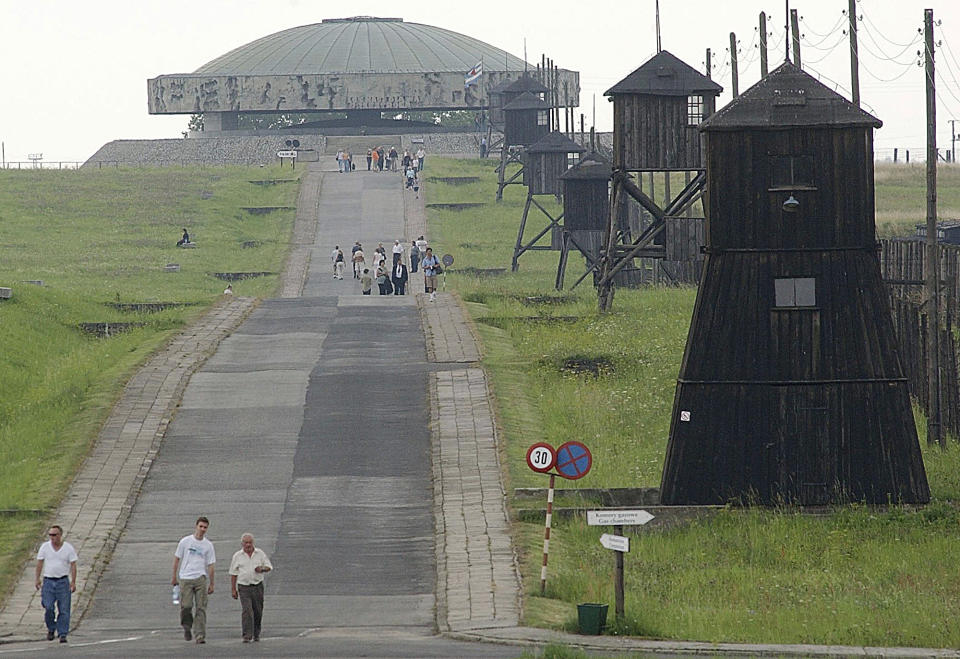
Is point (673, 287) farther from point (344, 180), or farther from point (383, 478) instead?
point (344, 180)

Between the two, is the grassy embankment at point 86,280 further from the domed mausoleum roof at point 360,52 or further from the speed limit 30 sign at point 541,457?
the domed mausoleum roof at point 360,52

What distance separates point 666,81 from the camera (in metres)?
43.1

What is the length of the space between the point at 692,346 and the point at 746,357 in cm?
84

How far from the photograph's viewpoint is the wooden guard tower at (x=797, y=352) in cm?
2475

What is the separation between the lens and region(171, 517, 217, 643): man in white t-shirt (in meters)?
17.9

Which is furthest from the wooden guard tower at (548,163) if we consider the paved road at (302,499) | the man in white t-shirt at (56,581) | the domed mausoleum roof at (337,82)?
the domed mausoleum roof at (337,82)

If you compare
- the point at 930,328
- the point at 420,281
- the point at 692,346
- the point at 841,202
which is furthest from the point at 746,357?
the point at 420,281

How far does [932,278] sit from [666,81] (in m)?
15.6

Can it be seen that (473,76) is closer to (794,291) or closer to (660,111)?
(660,111)

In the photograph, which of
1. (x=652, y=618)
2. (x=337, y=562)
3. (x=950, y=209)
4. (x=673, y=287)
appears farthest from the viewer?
(x=950, y=209)

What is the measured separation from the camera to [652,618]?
18.6m

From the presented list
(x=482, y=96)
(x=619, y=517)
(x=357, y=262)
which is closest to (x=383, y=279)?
(x=357, y=262)

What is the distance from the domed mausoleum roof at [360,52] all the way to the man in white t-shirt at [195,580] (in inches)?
3945

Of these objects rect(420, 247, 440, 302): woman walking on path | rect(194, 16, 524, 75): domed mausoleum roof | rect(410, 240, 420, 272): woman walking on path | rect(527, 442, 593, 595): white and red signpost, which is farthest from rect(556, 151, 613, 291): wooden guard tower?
rect(194, 16, 524, 75): domed mausoleum roof
